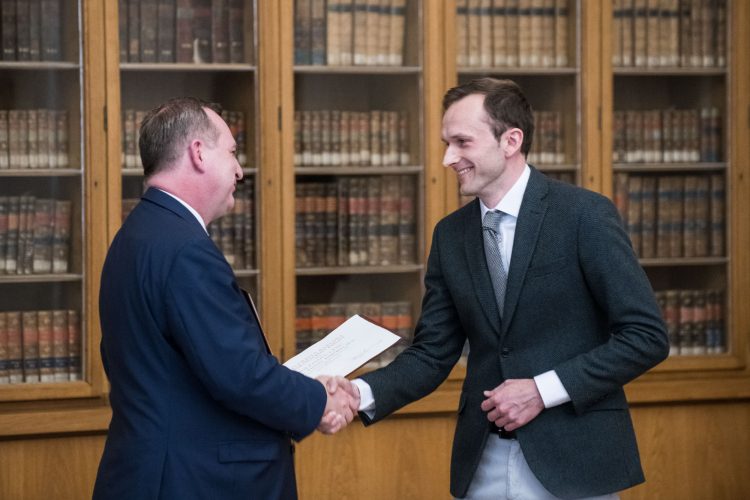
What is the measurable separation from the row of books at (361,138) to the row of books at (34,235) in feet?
3.32

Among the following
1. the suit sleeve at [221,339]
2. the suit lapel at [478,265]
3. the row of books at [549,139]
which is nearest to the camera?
the suit sleeve at [221,339]

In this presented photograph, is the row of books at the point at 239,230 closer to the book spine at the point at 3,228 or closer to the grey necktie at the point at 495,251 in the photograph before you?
the book spine at the point at 3,228

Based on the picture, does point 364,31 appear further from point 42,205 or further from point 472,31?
point 42,205

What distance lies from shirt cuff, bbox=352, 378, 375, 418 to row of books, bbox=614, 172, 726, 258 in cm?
233

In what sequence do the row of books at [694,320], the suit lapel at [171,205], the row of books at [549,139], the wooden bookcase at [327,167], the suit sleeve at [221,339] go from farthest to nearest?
the row of books at [694,320] → the row of books at [549,139] → the wooden bookcase at [327,167] → the suit lapel at [171,205] → the suit sleeve at [221,339]

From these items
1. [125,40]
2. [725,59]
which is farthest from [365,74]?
[725,59]

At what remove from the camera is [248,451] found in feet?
7.95

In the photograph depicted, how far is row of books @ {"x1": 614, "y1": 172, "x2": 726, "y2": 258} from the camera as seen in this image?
16.0ft

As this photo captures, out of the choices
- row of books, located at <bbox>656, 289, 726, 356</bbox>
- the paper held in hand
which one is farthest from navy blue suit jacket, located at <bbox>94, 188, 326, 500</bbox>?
row of books, located at <bbox>656, 289, 726, 356</bbox>

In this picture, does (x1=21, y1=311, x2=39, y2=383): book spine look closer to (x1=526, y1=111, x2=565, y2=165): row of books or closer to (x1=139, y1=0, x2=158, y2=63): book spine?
(x1=139, y1=0, x2=158, y2=63): book spine

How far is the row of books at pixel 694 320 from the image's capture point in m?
4.91

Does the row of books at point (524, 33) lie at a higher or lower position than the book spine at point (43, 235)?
higher

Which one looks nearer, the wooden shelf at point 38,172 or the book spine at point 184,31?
the wooden shelf at point 38,172

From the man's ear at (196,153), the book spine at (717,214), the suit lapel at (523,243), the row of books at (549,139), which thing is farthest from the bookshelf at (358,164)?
the man's ear at (196,153)
